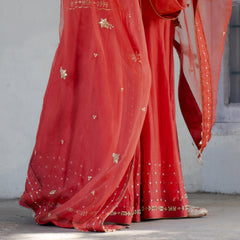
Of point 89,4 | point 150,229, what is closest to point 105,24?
point 89,4

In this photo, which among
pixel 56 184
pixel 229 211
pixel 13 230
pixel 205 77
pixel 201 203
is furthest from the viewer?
pixel 201 203

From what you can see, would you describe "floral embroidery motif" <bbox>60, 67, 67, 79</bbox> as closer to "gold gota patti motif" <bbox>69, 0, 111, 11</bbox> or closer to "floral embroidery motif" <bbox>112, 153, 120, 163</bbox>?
"gold gota patti motif" <bbox>69, 0, 111, 11</bbox>

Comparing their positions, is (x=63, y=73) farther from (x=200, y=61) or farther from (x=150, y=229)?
(x=150, y=229)

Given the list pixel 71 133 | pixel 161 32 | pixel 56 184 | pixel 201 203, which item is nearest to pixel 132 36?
pixel 161 32

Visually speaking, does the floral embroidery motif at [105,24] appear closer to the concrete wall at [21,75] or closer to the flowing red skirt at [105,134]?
the flowing red skirt at [105,134]

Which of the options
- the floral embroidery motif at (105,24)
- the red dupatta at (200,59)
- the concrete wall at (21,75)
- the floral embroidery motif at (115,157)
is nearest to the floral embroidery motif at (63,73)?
the floral embroidery motif at (105,24)

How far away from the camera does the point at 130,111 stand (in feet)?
7.92

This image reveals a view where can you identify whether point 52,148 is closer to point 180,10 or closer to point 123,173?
point 123,173

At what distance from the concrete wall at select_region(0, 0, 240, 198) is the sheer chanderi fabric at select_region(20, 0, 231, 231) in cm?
98

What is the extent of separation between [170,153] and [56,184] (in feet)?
1.66

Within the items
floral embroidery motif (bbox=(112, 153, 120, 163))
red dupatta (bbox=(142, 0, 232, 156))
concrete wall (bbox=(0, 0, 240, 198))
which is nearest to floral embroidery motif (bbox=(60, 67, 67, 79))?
floral embroidery motif (bbox=(112, 153, 120, 163))

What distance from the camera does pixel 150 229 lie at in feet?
7.61

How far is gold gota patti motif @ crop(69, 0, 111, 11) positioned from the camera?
2.47 m

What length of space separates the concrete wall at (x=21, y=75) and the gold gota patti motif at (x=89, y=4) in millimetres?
1060
